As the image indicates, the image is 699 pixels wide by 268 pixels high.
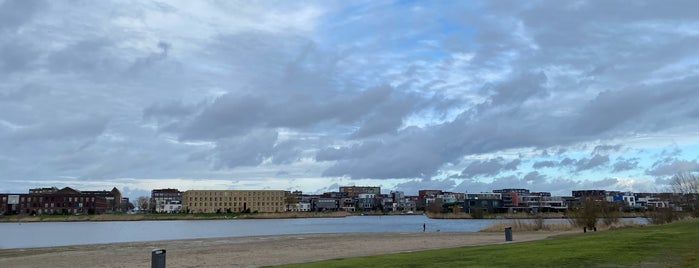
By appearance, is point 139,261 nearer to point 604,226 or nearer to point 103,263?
point 103,263

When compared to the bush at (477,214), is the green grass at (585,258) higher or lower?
lower

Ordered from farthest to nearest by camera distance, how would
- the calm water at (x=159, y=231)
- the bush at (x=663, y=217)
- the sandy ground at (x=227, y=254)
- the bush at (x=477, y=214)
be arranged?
the bush at (x=477, y=214) → the calm water at (x=159, y=231) → the bush at (x=663, y=217) → the sandy ground at (x=227, y=254)

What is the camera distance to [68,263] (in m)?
34.8

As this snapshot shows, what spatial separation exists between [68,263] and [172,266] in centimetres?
891

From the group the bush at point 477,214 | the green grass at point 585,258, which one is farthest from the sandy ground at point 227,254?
the bush at point 477,214

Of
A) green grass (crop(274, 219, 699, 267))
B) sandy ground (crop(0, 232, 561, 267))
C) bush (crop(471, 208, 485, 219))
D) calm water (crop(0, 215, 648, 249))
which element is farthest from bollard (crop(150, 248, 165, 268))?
bush (crop(471, 208, 485, 219))

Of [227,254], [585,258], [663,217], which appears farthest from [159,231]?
[585,258]

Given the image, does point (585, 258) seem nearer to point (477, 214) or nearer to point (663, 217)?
point (663, 217)

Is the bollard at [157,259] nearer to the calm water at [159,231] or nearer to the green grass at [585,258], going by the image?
the green grass at [585,258]

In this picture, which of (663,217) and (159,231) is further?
(159,231)

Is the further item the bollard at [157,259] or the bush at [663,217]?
the bush at [663,217]

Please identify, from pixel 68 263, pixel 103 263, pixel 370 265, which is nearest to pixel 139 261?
pixel 103 263

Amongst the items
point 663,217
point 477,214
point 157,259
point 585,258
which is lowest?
point 585,258

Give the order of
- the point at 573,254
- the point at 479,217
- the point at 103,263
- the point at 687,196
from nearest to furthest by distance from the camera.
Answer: the point at 573,254 → the point at 103,263 → the point at 687,196 → the point at 479,217
